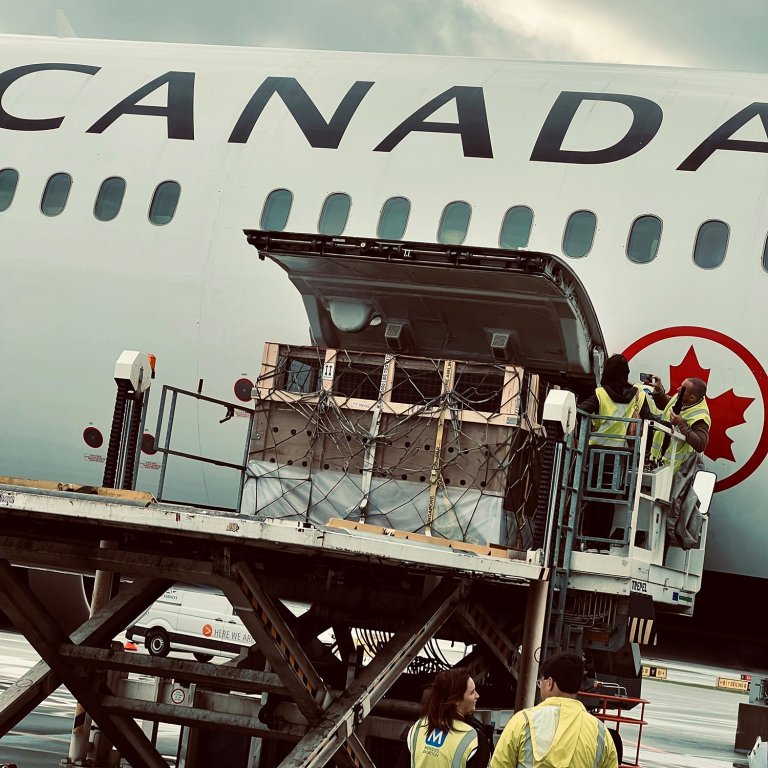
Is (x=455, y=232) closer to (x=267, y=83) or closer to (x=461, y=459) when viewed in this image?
(x=267, y=83)

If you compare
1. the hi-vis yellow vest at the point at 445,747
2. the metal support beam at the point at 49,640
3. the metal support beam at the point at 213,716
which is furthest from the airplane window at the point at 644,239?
the hi-vis yellow vest at the point at 445,747

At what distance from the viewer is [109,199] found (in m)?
13.7

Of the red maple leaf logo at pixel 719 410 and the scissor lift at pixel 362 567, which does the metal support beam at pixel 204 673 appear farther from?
the red maple leaf logo at pixel 719 410

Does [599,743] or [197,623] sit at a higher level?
[599,743]

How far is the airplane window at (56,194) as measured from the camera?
546 inches

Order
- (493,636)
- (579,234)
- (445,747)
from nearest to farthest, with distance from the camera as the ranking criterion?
(445,747), (493,636), (579,234)

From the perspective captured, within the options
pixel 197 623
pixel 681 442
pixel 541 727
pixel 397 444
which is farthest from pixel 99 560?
pixel 197 623

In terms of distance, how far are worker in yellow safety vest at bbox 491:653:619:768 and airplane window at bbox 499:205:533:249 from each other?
700 centimetres

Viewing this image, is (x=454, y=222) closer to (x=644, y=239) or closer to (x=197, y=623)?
(x=644, y=239)

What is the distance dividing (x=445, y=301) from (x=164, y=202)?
4.36 meters

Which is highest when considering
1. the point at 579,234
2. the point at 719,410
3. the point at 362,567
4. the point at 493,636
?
the point at 579,234

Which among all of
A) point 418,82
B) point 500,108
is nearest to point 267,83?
point 418,82

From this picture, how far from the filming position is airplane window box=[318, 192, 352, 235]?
42.1 ft

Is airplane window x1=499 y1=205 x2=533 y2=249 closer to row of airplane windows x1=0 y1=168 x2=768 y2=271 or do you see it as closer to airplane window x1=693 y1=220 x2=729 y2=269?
row of airplane windows x1=0 y1=168 x2=768 y2=271
